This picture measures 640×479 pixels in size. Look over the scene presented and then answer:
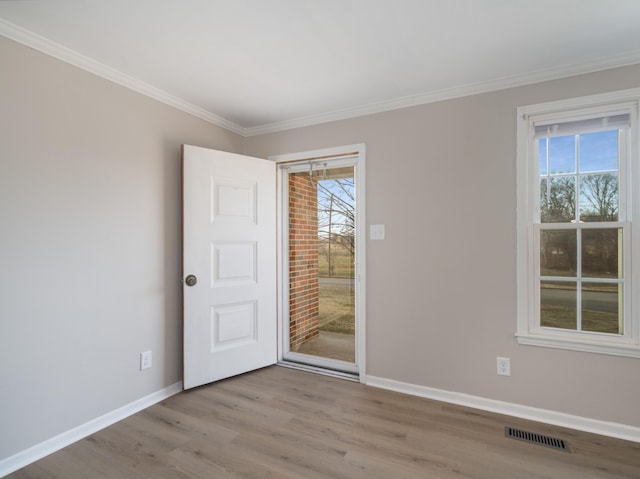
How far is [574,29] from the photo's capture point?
5.89ft

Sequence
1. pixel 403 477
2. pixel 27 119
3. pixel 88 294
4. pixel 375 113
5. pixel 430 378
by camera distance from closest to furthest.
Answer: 1. pixel 403 477
2. pixel 27 119
3. pixel 88 294
4. pixel 430 378
5. pixel 375 113

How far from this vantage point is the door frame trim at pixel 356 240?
2.86 meters

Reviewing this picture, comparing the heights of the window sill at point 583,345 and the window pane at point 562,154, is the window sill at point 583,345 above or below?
below

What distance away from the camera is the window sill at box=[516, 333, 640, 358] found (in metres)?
2.04

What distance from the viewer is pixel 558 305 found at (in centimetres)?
229

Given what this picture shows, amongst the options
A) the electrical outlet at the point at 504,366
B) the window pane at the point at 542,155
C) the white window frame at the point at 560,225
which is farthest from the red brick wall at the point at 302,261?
the window pane at the point at 542,155

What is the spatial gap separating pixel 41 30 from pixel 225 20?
1060 mm

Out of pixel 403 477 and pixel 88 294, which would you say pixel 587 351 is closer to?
pixel 403 477

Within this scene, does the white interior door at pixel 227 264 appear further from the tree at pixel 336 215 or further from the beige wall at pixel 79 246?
the tree at pixel 336 215

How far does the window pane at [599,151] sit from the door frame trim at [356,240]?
1.56 m

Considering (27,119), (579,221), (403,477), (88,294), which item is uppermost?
(27,119)

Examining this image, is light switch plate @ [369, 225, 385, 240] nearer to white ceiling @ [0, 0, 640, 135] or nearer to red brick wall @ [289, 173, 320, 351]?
red brick wall @ [289, 173, 320, 351]

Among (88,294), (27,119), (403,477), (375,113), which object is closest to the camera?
(403,477)

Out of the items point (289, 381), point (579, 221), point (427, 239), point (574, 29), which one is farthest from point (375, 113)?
point (289, 381)
